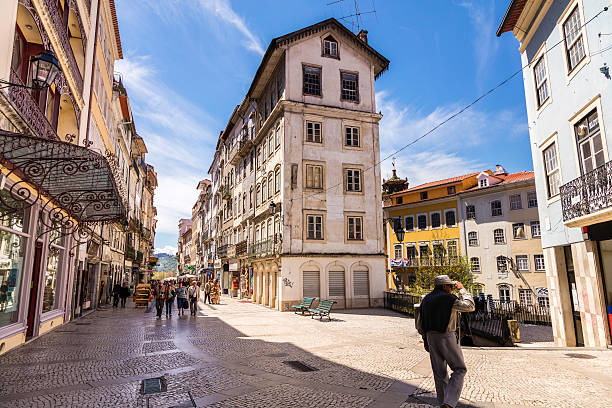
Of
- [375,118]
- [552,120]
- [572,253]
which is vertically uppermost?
[375,118]

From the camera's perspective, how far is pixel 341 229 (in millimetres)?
25688

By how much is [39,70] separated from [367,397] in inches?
308

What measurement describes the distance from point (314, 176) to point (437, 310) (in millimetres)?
20944

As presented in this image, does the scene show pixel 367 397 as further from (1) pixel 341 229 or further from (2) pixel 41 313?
(1) pixel 341 229

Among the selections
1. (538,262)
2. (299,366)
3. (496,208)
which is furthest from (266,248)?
(538,262)

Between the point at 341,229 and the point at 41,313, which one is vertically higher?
the point at 341,229

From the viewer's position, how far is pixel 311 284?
24.6 m

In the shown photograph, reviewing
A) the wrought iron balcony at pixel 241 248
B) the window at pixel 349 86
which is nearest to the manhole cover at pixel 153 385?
the window at pixel 349 86

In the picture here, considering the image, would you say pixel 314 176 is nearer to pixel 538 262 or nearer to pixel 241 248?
pixel 241 248

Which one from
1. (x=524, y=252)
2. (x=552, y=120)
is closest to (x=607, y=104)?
(x=552, y=120)

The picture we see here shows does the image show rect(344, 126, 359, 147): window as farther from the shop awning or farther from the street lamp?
the street lamp

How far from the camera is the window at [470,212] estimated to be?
39472 mm

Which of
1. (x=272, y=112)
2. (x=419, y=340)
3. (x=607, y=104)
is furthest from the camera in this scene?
(x=272, y=112)

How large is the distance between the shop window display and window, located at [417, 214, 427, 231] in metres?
39.1
